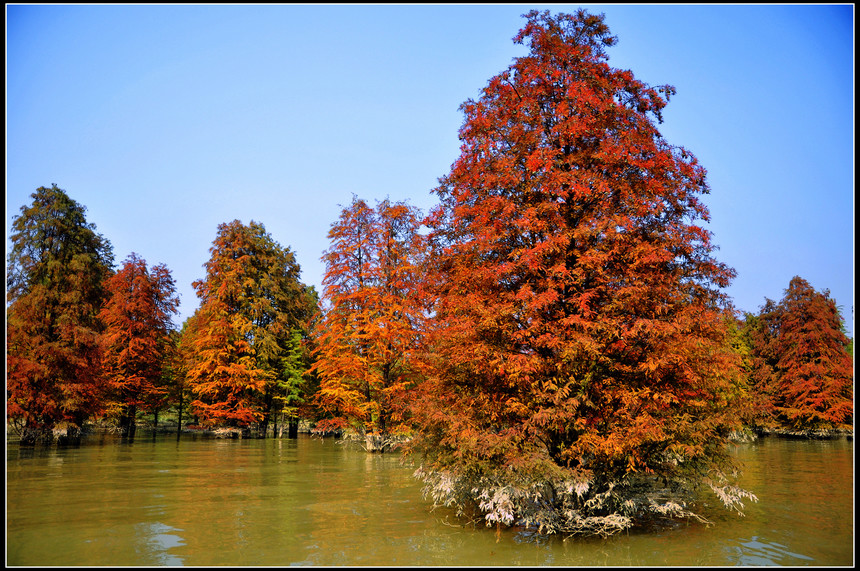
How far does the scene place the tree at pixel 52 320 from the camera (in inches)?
1064

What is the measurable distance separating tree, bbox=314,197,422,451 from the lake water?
30.6 ft

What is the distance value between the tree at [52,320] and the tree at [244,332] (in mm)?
7248

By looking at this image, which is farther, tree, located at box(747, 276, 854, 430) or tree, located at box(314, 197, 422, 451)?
tree, located at box(747, 276, 854, 430)

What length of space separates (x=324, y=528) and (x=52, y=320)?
87.1 ft

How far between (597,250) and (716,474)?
4.43 metres

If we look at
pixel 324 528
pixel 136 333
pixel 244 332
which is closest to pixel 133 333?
pixel 136 333

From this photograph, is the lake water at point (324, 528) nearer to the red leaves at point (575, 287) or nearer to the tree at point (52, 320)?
the red leaves at point (575, 287)

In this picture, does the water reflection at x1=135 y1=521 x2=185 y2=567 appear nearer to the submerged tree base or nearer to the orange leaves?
the submerged tree base

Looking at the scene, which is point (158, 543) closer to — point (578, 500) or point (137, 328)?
point (578, 500)

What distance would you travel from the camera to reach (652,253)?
9.60 m

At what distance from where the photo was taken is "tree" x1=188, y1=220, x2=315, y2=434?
3791 centimetres

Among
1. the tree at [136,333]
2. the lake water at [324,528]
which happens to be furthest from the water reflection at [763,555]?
the tree at [136,333]

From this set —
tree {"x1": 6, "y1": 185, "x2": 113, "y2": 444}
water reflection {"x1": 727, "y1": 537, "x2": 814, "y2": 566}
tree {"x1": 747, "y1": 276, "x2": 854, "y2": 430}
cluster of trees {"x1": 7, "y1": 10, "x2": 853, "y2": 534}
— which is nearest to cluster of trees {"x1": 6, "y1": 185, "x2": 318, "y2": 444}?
tree {"x1": 6, "y1": 185, "x2": 113, "y2": 444}

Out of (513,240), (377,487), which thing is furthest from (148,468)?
(513,240)
